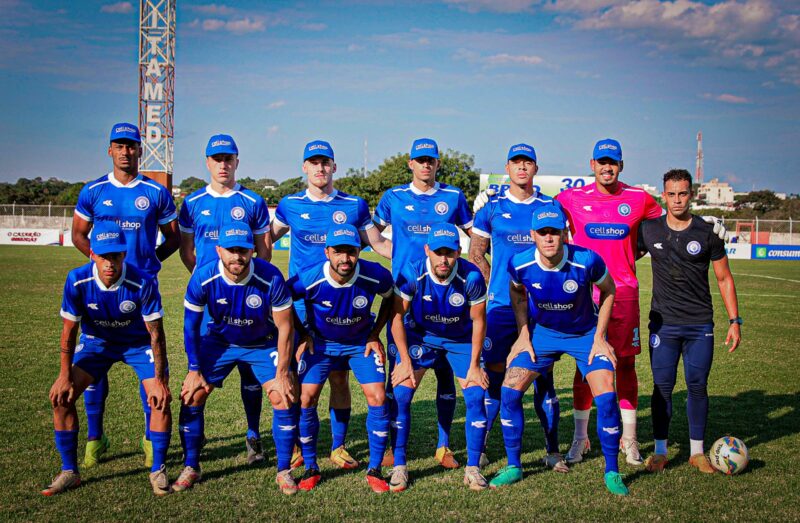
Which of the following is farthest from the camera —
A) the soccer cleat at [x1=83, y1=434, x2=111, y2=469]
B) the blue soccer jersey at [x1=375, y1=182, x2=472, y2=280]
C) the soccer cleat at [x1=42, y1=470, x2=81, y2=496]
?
the blue soccer jersey at [x1=375, y1=182, x2=472, y2=280]

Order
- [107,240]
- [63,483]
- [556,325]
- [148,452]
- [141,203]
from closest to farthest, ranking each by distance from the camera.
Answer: [63,483]
[107,240]
[556,325]
[148,452]
[141,203]

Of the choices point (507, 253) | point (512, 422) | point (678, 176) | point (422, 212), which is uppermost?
point (678, 176)

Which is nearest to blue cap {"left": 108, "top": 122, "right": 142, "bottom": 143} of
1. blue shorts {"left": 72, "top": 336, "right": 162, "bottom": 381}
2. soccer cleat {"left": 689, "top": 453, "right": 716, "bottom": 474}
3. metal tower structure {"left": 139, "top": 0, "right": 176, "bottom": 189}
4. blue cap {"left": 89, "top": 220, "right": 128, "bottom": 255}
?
blue cap {"left": 89, "top": 220, "right": 128, "bottom": 255}

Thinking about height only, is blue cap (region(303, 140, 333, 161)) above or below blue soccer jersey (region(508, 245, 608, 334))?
above

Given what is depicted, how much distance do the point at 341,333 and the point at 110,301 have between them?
1.79m

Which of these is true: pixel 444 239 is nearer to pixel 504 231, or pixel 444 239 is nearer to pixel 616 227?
pixel 504 231

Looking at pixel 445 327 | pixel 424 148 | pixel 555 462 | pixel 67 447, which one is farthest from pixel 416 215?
pixel 67 447

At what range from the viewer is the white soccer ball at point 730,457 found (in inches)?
213

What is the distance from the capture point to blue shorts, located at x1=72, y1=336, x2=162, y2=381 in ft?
17.2

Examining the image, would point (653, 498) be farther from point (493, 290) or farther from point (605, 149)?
point (605, 149)

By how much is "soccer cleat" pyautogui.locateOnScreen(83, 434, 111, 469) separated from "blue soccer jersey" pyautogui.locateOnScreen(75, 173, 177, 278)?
1.47 m

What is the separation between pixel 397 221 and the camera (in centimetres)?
614

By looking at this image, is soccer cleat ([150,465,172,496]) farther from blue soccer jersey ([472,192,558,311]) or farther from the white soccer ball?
the white soccer ball

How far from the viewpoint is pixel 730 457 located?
5422 mm
